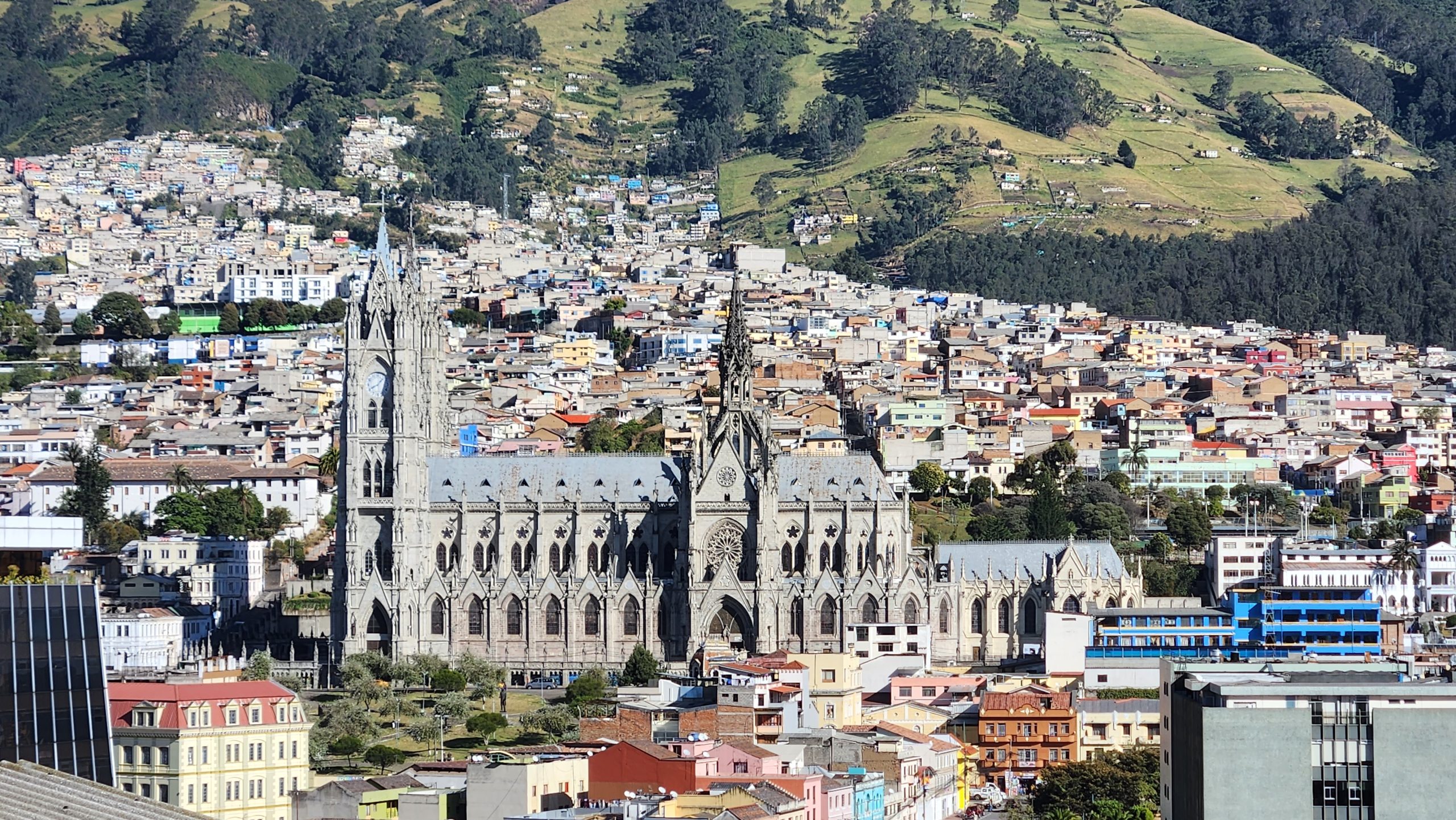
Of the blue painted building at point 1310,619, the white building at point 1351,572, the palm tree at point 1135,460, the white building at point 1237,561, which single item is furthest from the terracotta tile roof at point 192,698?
the palm tree at point 1135,460

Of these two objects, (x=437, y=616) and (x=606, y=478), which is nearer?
(x=437, y=616)

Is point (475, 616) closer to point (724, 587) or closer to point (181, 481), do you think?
point (724, 587)

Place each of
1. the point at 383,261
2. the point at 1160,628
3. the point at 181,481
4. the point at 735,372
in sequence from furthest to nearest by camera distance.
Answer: the point at 181,481, the point at 383,261, the point at 735,372, the point at 1160,628

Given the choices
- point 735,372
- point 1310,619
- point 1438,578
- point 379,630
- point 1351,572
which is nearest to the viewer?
point 1310,619

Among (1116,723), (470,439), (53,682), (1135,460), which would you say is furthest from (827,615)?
(53,682)

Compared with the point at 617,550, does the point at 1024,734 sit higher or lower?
lower

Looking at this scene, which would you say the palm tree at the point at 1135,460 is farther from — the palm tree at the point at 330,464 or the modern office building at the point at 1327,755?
the modern office building at the point at 1327,755

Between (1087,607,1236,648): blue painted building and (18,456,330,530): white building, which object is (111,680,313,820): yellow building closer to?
(1087,607,1236,648): blue painted building

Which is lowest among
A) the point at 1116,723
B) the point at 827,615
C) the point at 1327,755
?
the point at 1116,723
